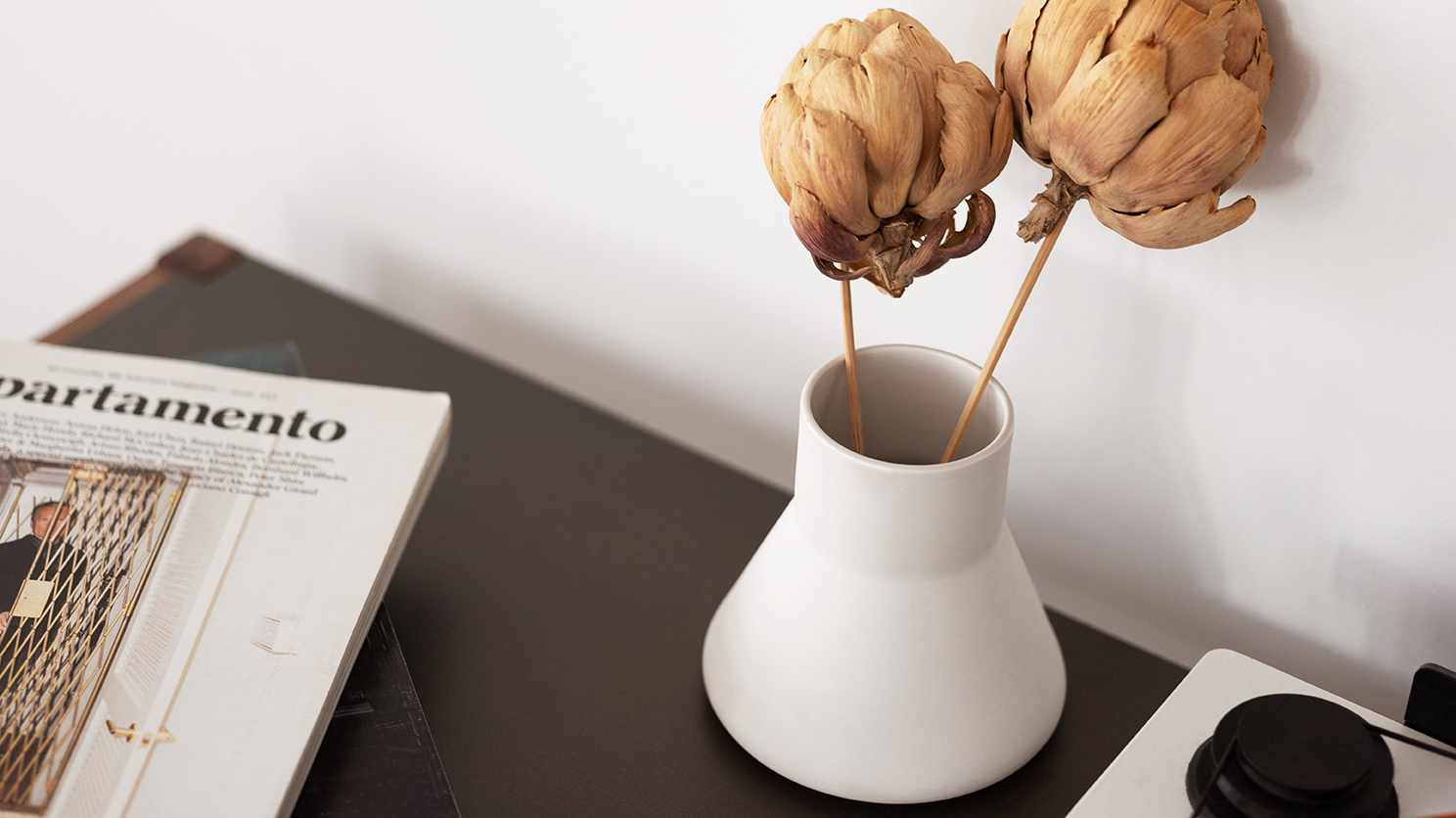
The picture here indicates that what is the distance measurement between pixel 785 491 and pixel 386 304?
1.33 ft

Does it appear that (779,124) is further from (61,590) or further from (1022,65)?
(61,590)

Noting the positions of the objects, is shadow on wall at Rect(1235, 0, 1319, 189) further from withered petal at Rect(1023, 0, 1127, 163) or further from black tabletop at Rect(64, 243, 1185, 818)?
black tabletop at Rect(64, 243, 1185, 818)

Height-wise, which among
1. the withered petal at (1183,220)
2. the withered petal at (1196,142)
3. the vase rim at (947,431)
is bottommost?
the vase rim at (947,431)

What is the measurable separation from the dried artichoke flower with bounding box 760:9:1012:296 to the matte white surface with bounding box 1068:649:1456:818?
0.20 m

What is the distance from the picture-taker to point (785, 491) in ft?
2.06

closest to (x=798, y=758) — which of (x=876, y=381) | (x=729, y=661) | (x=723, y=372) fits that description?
(x=729, y=661)

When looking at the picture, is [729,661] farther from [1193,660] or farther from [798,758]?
[1193,660]

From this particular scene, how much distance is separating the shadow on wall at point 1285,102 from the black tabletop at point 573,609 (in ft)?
0.81

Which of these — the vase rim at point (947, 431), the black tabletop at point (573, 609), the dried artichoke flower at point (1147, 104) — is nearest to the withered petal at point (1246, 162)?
the dried artichoke flower at point (1147, 104)

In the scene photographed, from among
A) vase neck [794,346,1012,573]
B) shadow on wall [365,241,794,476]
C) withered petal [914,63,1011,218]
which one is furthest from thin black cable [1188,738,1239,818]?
shadow on wall [365,241,794,476]

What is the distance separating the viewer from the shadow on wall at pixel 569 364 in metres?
0.69

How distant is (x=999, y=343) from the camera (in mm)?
410

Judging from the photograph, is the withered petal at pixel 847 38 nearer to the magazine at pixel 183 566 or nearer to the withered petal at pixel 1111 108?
the withered petal at pixel 1111 108

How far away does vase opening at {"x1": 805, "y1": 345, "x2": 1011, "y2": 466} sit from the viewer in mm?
435
